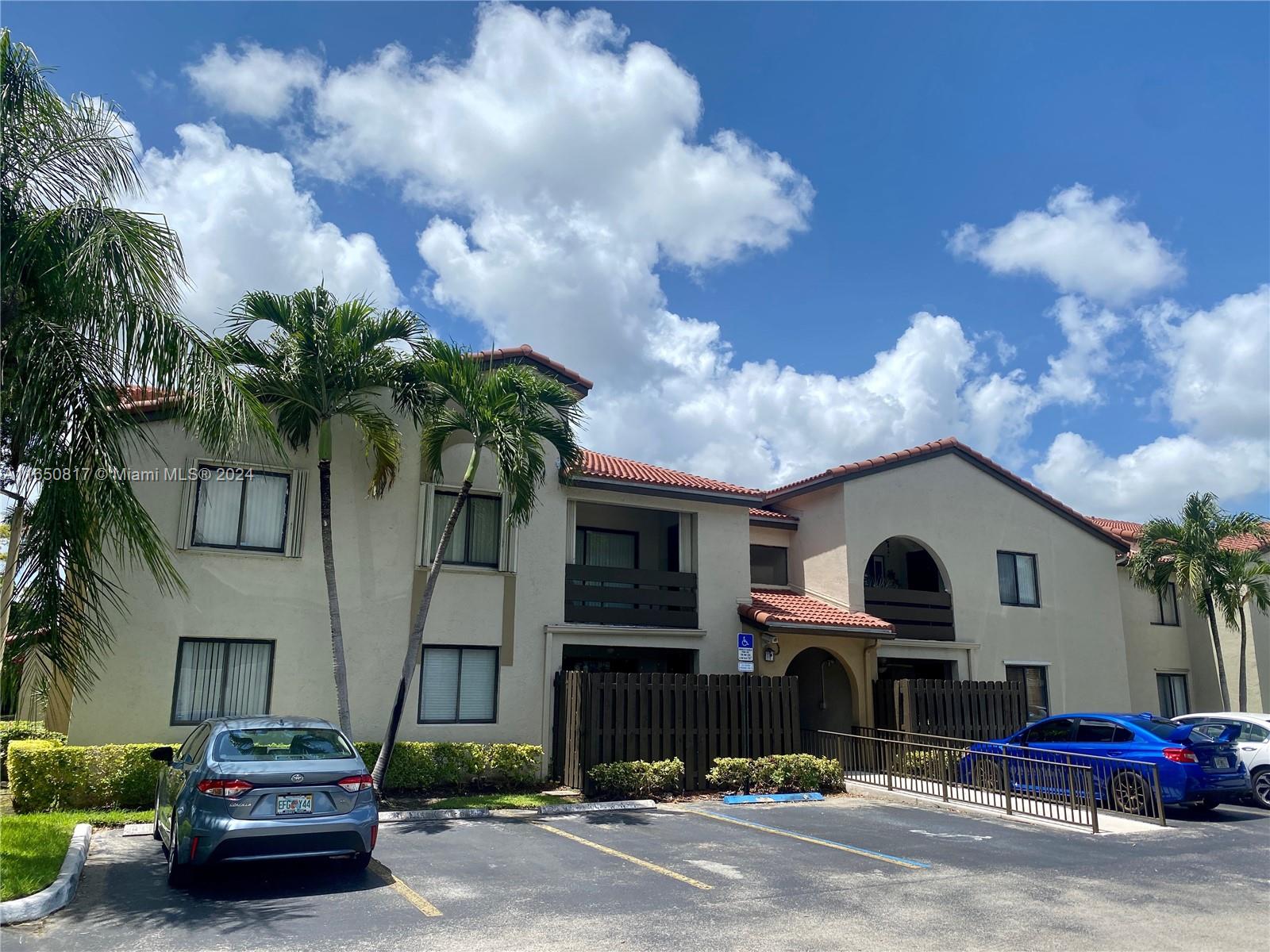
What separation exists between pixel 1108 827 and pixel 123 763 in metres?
14.4

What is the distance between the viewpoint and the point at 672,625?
20125mm

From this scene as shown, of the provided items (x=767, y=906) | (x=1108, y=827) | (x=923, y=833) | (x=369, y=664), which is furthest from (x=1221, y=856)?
(x=369, y=664)

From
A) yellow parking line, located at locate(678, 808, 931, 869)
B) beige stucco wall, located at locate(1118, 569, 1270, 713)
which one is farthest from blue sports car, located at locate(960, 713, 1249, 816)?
beige stucco wall, located at locate(1118, 569, 1270, 713)

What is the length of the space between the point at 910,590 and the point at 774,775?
300 inches

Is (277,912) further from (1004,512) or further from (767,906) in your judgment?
(1004,512)

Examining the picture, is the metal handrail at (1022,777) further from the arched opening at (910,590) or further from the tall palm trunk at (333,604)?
the tall palm trunk at (333,604)

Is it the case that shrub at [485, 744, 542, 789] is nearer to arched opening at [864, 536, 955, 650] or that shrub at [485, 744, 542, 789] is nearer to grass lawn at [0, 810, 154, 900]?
grass lawn at [0, 810, 154, 900]

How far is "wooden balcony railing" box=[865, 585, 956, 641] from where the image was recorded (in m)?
22.5

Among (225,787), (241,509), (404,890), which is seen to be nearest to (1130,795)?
(404,890)

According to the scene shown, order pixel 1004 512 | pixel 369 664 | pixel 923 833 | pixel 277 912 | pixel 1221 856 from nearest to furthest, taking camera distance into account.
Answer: pixel 277 912, pixel 1221 856, pixel 923 833, pixel 369 664, pixel 1004 512

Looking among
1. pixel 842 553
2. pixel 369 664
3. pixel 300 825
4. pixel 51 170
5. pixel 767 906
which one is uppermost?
pixel 51 170

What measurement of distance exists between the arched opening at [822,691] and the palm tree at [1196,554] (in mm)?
9724

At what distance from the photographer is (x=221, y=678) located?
52.1 ft

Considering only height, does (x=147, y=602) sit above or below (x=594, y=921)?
above
